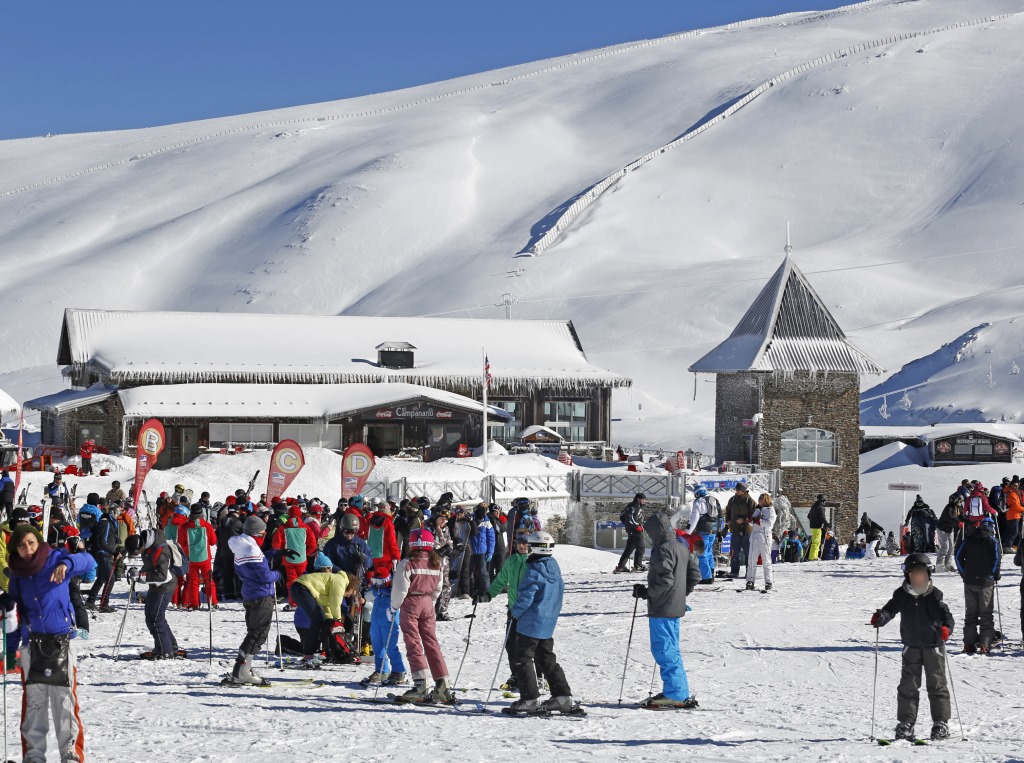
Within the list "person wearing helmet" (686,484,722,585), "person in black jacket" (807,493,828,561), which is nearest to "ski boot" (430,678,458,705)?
"person wearing helmet" (686,484,722,585)

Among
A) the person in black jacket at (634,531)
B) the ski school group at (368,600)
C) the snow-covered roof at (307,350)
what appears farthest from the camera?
the snow-covered roof at (307,350)

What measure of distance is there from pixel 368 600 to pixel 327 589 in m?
0.49

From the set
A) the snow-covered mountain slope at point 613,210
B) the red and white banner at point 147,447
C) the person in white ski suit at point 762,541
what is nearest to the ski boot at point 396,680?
the person in white ski suit at point 762,541

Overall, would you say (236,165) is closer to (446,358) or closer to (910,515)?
(446,358)

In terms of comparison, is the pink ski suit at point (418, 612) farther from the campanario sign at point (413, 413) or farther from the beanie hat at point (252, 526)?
the campanario sign at point (413, 413)

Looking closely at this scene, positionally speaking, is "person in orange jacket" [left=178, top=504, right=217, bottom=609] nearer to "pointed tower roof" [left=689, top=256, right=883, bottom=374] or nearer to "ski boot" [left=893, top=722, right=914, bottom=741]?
"ski boot" [left=893, top=722, right=914, bottom=741]

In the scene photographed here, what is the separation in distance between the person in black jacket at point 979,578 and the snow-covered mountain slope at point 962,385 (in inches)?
2394

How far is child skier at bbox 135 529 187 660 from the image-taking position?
12.6 metres

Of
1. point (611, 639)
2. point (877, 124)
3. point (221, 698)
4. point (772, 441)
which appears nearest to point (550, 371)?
point (772, 441)

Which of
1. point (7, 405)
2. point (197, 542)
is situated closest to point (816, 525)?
point (197, 542)

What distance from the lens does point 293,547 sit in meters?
15.0

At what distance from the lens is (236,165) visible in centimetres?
17900

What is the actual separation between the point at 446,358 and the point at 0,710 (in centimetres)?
3951

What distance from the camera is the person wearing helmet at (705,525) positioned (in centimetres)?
1859
